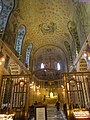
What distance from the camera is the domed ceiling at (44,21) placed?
1220cm

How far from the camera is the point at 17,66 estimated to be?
13.1 metres

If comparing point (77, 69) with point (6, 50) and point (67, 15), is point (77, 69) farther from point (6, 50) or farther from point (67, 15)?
point (6, 50)

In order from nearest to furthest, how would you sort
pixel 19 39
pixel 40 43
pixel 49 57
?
pixel 19 39
pixel 40 43
pixel 49 57

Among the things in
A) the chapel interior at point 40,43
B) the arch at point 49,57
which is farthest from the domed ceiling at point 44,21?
the arch at point 49,57

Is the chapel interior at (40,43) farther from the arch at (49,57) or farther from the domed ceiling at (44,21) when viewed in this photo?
the arch at (49,57)

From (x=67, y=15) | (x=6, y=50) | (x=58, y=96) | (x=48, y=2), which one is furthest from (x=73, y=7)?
(x=58, y=96)

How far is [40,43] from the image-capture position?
728 inches

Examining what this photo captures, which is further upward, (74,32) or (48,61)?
(74,32)

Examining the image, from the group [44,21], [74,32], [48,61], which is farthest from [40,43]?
[74,32]

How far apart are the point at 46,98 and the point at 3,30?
14673 mm

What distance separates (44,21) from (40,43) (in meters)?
4.14

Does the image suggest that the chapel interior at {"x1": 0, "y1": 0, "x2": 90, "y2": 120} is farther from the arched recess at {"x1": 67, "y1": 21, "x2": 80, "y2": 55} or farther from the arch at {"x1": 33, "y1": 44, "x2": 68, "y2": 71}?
the arch at {"x1": 33, "y1": 44, "x2": 68, "y2": 71}

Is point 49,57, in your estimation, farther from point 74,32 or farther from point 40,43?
point 74,32

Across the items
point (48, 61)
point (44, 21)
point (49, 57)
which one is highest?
point (44, 21)
